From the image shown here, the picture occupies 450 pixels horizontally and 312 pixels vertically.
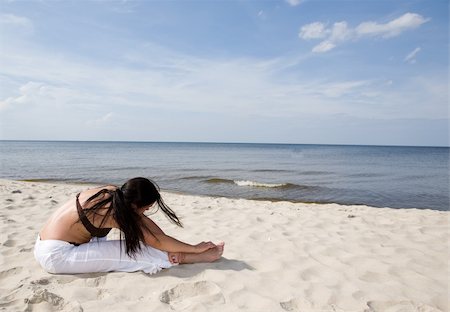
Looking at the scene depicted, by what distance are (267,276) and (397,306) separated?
122 centimetres

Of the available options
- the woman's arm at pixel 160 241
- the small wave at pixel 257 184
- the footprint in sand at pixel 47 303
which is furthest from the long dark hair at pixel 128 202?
the small wave at pixel 257 184

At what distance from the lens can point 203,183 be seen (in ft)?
47.5

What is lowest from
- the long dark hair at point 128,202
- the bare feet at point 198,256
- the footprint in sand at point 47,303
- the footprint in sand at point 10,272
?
the footprint in sand at point 10,272

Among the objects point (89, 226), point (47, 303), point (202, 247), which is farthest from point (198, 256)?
point (47, 303)

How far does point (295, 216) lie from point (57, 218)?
14.8 feet

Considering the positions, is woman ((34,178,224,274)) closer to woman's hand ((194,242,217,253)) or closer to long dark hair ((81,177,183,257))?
long dark hair ((81,177,183,257))

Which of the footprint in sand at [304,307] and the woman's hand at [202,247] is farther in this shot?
the woman's hand at [202,247]

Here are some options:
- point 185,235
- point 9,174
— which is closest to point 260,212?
point 185,235

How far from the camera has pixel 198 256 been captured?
3.70 metres

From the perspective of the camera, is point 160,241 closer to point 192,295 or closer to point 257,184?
point 192,295

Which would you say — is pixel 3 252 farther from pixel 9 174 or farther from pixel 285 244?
pixel 9 174

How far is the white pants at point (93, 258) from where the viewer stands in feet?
10.6

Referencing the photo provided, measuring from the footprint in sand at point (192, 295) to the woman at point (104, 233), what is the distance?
461 millimetres

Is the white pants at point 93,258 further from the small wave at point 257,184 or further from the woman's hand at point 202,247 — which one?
the small wave at point 257,184
